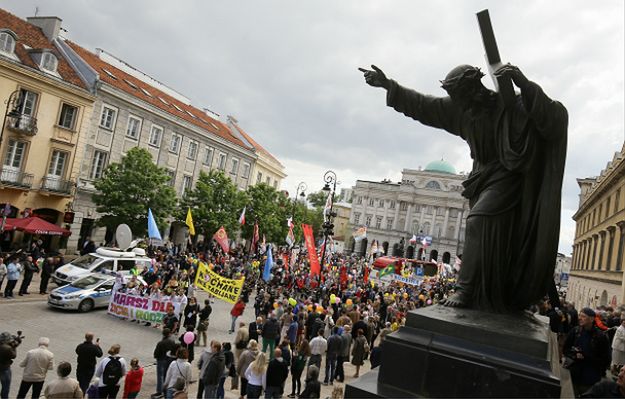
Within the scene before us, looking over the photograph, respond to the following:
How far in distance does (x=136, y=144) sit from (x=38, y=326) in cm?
2299

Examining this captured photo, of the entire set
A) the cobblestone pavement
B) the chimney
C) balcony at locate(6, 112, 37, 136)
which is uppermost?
the chimney

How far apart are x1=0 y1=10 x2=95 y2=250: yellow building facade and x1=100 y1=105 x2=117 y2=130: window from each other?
1461 millimetres

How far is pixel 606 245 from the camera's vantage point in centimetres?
2638

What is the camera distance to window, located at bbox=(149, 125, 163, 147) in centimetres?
3506

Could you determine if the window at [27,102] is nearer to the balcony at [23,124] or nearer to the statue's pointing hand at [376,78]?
the balcony at [23,124]

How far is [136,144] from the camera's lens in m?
33.5

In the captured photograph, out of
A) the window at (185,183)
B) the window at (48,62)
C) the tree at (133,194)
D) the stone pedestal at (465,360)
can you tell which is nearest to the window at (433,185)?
the window at (185,183)

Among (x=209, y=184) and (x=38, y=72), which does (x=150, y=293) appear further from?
(x=209, y=184)

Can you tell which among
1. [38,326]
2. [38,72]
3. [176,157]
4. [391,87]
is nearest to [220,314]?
[38,326]

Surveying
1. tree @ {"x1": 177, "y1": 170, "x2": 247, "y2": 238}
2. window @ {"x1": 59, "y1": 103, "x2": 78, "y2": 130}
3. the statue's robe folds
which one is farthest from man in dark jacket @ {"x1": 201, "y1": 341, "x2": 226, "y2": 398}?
tree @ {"x1": 177, "y1": 170, "x2": 247, "y2": 238}

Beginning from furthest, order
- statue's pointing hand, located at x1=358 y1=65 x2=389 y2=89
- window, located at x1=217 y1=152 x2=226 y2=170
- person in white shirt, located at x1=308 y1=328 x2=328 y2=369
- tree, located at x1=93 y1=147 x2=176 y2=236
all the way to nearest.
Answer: window, located at x1=217 y1=152 x2=226 y2=170 → tree, located at x1=93 y1=147 x2=176 y2=236 → person in white shirt, located at x1=308 y1=328 x2=328 y2=369 → statue's pointing hand, located at x1=358 y1=65 x2=389 y2=89

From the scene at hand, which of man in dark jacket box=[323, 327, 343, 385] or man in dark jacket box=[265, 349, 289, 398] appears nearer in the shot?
man in dark jacket box=[265, 349, 289, 398]

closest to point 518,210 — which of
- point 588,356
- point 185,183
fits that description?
point 588,356

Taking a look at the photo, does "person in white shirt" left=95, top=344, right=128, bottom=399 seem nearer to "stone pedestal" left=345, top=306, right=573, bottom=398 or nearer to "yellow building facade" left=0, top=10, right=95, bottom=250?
"stone pedestal" left=345, top=306, right=573, bottom=398
